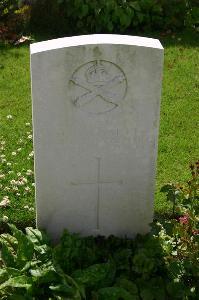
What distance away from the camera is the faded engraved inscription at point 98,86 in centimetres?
381

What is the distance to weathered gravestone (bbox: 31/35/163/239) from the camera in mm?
3785

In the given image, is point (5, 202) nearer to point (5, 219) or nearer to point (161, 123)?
point (5, 219)

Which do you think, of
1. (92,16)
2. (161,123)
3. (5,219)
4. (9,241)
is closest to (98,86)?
(9,241)

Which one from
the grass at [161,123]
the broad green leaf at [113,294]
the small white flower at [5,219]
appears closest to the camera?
the broad green leaf at [113,294]

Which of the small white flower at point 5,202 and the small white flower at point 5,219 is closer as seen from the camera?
the small white flower at point 5,219

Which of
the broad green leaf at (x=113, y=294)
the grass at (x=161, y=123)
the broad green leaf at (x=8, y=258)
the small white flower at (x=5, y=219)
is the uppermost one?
the grass at (x=161, y=123)

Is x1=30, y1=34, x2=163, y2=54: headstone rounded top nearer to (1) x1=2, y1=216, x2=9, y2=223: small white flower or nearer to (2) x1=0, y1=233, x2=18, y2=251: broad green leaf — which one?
(2) x1=0, y1=233, x2=18, y2=251: broad green leaf

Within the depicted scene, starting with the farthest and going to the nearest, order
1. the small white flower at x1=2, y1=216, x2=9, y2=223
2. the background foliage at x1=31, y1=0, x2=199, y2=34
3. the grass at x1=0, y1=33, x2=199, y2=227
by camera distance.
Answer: the background foliage at x1=31, y1=0, x2=199, y2=34 < the grass at x1=0, y1=33, x2=199, y2=227 < the small white flower at x1=2, y1=216, x2=9, y2=223

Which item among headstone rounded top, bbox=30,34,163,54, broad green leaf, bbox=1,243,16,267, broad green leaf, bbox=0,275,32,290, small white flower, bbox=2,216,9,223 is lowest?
broad green leaf, bbox=0,275,32,290

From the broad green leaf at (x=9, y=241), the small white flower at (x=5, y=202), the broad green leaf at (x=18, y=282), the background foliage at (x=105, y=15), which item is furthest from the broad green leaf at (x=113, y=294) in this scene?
the background foliage at (x=105, y=15)

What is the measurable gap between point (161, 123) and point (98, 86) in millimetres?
2562

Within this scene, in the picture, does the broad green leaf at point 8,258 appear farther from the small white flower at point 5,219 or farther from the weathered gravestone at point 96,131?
the small white flower at point 5,219

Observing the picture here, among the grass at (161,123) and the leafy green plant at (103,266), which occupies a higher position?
the grass at (161,123)

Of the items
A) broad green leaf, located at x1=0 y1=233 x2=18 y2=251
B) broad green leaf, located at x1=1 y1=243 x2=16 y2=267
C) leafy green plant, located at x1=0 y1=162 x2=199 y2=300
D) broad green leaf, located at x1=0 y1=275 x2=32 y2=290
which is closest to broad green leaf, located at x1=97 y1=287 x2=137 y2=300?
leafy green plant, located at x1=0 y1=162 x2=199 y2=300
